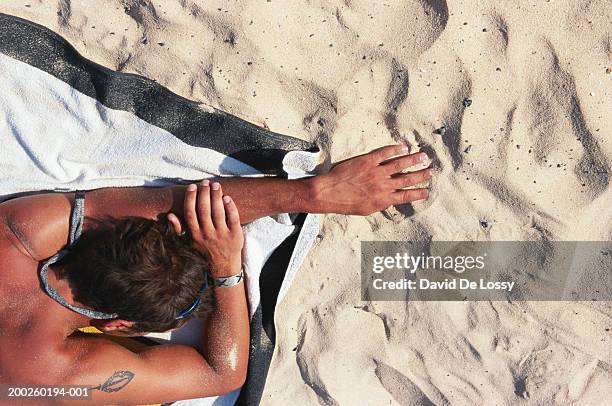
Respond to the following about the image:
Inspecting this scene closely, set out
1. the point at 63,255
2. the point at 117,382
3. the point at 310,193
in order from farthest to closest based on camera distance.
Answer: the point at 310,193 < the point at 117,382 < the point at 63,255

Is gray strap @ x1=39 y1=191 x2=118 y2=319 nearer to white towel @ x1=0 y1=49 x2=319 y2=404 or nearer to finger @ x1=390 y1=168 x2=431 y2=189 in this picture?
white towel @ x1=0 y1=49 x2=319 y2=404

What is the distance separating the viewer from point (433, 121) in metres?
1.94

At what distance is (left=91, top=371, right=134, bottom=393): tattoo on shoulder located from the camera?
181 cm

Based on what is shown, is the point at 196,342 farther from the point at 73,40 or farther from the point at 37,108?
the point at 73,40

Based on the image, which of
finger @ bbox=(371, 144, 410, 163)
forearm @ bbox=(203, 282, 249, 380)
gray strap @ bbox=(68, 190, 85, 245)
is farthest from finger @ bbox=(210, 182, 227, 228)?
finger @ bbox=(371, 144, 410, 163)

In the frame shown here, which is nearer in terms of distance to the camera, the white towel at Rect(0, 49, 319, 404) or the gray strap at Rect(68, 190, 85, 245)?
the gray strap at Rect(68, 190, 85, 245)

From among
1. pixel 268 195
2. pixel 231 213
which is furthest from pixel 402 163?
pixel 231 213

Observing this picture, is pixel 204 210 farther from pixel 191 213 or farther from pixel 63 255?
pixel 63 255

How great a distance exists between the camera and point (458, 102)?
1.91m

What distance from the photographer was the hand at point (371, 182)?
1.94m

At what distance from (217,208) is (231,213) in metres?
0.05

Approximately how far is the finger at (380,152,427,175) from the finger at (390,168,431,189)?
1.2 inches

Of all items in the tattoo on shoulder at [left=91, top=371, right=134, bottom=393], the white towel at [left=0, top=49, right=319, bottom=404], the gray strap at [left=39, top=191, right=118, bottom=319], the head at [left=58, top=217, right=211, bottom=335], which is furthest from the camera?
the white towel at [left=0, top=49, right=319, bottom=404]


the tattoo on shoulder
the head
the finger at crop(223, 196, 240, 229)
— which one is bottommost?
the tattoo on shoulder
